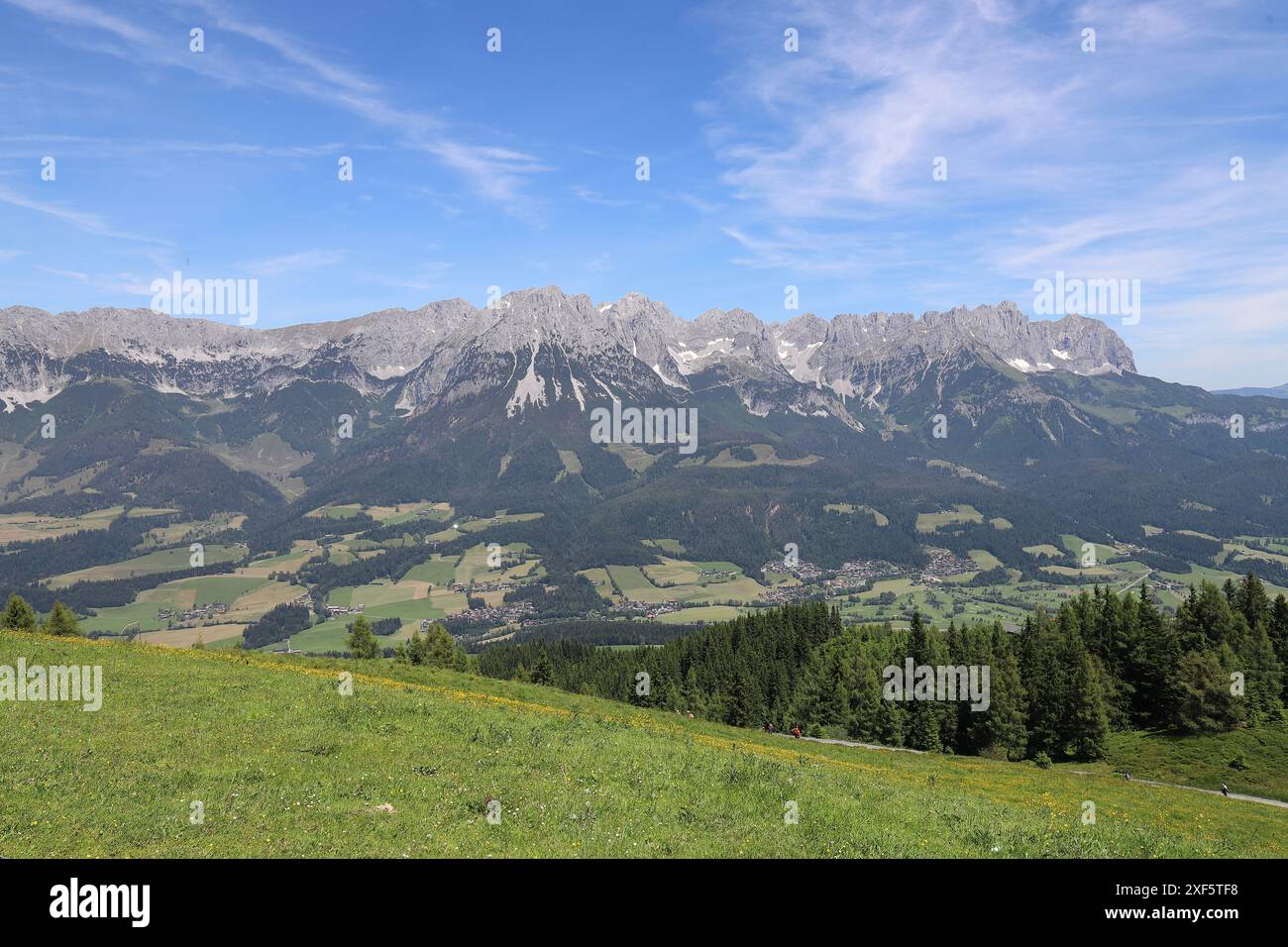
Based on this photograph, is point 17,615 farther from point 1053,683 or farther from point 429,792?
point 1053,683

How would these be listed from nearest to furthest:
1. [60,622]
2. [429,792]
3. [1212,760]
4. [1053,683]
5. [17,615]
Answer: [429,792] < [1212,760] < [17,615] < [60,622] < [1053,683]

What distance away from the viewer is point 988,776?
4466 cm

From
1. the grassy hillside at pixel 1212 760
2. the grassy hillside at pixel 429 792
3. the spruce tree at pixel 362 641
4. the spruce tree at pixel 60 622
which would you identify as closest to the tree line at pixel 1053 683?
the grassy hillside at pixel 1212 760

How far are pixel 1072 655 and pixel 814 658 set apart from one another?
37.0 meters

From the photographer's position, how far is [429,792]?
22.1 meters

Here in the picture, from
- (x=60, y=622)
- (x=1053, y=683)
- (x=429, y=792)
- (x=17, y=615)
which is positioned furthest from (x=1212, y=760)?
(x=17, y=615)

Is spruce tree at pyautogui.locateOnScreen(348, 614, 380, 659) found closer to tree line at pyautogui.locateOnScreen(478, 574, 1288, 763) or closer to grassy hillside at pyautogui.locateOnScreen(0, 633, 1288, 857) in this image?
tree line at pyautogui.locateOnScreen(478, 574, 1288, 763)

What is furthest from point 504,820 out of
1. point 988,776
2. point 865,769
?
point 988,776

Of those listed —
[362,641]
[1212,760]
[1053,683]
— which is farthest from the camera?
[362,641]

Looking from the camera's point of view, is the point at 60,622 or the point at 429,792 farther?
the point at 60,622
